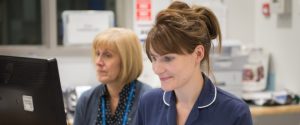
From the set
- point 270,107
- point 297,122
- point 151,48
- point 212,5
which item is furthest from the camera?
point 212,5

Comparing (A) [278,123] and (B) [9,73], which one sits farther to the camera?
(A) [278,123]

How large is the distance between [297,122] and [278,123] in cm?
14

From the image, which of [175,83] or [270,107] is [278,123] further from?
[175,83]

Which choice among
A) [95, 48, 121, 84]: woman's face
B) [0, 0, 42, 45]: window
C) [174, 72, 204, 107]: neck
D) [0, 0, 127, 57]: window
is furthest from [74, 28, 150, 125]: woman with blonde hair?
[0, 0, 42, 45]: window

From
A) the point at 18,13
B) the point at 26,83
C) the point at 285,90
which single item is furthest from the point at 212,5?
the point at 26,83

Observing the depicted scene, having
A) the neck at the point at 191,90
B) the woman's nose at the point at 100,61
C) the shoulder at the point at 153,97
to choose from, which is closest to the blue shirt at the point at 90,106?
the woman's nose at the point at 100,61

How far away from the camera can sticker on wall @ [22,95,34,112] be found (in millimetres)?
1261

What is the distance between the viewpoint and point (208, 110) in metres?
1.41

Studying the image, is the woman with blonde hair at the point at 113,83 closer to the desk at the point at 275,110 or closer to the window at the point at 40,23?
the desk at the point at 275,110

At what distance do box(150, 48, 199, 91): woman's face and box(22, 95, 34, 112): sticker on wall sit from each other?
15.5 inches

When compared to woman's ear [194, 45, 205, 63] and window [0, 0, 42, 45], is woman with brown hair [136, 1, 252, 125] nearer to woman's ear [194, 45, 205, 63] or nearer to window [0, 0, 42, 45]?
woman's ear [194, 45, 205, 63]

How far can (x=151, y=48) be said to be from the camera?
1356 mm

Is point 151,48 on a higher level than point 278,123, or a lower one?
higher

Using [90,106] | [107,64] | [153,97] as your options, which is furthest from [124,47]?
[153,97]
